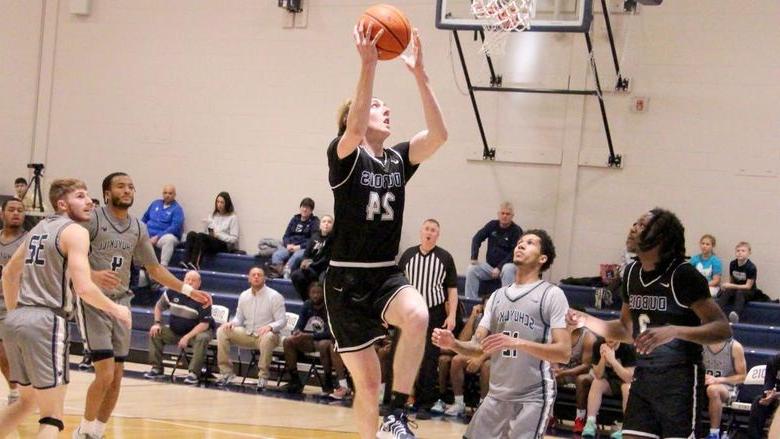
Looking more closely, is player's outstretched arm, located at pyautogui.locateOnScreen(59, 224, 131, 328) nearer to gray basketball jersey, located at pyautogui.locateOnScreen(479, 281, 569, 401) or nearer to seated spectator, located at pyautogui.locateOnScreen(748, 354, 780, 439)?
gray basketball jersey, located at pyautogui.locateOnScreen(479, 281, 569, 401)

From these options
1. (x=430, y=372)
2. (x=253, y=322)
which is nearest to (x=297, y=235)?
(x=253, y=322)

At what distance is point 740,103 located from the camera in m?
13.8

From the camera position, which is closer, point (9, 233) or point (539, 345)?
point (539, 345)

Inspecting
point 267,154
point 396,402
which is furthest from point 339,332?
point 267,154

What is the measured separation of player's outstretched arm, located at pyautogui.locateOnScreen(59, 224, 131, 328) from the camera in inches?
229

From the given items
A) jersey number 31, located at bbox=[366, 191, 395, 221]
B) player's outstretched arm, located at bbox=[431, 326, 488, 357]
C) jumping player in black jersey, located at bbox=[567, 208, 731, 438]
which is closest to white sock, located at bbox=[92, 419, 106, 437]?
player's outstretched arm, located at bbox=[431, 326, 488, 357]

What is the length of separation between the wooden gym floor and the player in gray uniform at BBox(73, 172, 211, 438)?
896 millimetres

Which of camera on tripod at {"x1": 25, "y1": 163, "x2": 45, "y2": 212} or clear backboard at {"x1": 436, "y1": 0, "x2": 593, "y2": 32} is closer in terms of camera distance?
clear backboard at {"x1": 436, "y1": 0, "x2": 593, "y2": 32}

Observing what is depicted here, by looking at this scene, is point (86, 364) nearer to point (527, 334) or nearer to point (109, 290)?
point (109, 290)

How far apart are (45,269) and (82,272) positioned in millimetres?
437

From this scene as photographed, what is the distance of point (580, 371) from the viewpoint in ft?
36.4

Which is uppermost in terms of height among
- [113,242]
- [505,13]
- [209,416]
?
[505,13]

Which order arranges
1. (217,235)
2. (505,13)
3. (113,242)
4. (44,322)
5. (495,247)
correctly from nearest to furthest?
(44,322), (113,242), (505,13), (495,247), (217,235)

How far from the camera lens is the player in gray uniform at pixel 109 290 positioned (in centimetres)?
739
